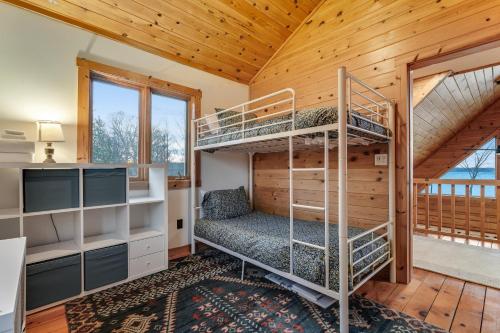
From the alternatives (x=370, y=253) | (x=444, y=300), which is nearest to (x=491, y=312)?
(x=444, y=300)

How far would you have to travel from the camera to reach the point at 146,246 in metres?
2.38

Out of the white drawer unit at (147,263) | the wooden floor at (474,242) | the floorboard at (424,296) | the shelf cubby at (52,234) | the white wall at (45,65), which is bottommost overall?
the floorboard at (424,296)

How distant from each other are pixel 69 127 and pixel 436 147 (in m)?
5.90

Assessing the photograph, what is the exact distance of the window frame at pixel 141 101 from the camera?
231 cm

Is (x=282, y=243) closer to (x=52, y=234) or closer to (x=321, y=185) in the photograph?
(x=321, y=185)

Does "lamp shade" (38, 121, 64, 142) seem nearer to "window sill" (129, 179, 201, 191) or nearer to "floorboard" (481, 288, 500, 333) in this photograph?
"window sill" (129, 179, 201, 191)

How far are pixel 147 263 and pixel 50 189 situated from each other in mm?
1059

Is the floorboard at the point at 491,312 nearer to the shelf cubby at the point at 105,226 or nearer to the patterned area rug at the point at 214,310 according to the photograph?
the patterned area rug at the point at 214,310

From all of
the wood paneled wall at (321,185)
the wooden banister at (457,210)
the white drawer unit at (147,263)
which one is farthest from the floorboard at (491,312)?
the white drawer unit at (147,263)

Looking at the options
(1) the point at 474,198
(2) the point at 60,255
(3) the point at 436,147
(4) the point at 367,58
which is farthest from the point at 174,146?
(1) the point at 474,198

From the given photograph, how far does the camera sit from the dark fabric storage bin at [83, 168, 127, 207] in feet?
6.77

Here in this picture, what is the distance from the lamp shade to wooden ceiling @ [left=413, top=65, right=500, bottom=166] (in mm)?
3822

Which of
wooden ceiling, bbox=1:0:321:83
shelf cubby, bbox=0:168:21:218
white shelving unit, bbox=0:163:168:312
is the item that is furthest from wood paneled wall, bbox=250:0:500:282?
shelf cubby, bbox=0:168:21:218

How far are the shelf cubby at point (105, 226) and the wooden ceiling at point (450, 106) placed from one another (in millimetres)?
3633
